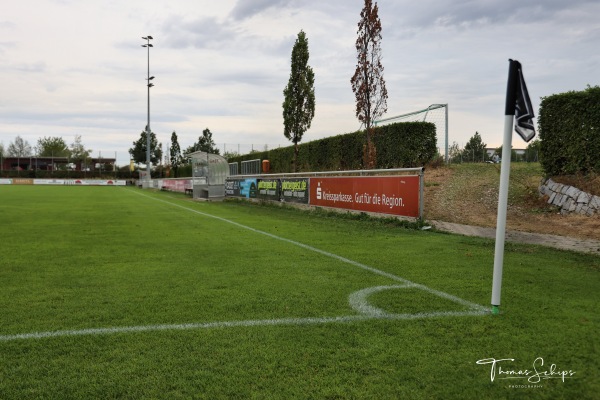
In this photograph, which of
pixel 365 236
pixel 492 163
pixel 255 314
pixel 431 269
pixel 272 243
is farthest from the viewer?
pixel 492 163

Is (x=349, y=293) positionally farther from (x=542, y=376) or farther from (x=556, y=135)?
(x=556, y=135)

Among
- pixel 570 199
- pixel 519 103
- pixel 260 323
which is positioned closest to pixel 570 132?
pixel 570 199

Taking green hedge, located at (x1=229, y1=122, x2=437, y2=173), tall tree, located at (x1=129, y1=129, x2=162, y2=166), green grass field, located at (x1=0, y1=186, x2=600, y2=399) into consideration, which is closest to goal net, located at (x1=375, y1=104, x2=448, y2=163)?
green hedge, located at (x1=229, y1=122, x2=437, y2=173)

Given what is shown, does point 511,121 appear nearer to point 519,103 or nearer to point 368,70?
point 519,103

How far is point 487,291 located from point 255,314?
2823mm

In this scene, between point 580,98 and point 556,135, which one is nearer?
point 580,98

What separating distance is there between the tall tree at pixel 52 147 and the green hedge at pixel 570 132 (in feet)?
408

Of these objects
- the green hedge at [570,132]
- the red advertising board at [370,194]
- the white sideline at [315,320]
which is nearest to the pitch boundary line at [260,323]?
the white sideline at [315,320]

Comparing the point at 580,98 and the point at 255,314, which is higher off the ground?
the point at 580,98

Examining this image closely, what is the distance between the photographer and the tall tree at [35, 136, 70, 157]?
11856 centimetres

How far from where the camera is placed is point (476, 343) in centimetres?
362

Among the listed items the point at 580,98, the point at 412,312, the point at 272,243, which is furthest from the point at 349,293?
the point at 580,98

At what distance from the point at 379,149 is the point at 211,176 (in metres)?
13.9

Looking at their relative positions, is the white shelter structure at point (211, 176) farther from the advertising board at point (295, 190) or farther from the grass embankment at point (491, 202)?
the grass embankment at point (491, 202)
